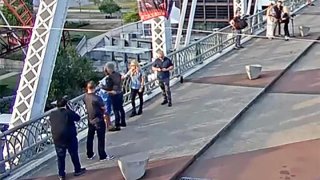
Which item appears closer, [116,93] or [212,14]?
[116,93]

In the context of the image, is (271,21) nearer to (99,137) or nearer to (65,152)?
(99,137)

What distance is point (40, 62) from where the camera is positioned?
9969 millimetres

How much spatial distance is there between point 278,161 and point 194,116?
9.64 ft

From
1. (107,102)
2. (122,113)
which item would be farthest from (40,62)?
(122,113)

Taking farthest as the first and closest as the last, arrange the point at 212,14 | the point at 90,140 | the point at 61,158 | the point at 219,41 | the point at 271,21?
the point at 212,14 → the point at 271,21 → the point at 219,41 → the point at 90,140 → the point at 61,158

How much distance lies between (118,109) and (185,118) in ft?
5.31

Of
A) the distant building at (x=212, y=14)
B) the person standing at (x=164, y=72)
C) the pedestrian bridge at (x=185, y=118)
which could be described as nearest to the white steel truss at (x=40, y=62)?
the pedestrian bridge at (x=185, y=118)

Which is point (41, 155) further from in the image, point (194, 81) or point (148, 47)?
point (148, 47)

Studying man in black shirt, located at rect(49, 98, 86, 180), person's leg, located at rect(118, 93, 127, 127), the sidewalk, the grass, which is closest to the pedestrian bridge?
the sidewalk

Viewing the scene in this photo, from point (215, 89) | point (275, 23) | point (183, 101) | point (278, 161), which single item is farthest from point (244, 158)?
point (275, 23)

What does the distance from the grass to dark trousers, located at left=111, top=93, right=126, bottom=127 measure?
26839 mm

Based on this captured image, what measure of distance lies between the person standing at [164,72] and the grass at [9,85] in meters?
25.8

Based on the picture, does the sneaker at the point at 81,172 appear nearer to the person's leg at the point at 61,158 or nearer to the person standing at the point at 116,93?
the person's leg at the point at 61,158

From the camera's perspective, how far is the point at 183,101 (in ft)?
45.9
